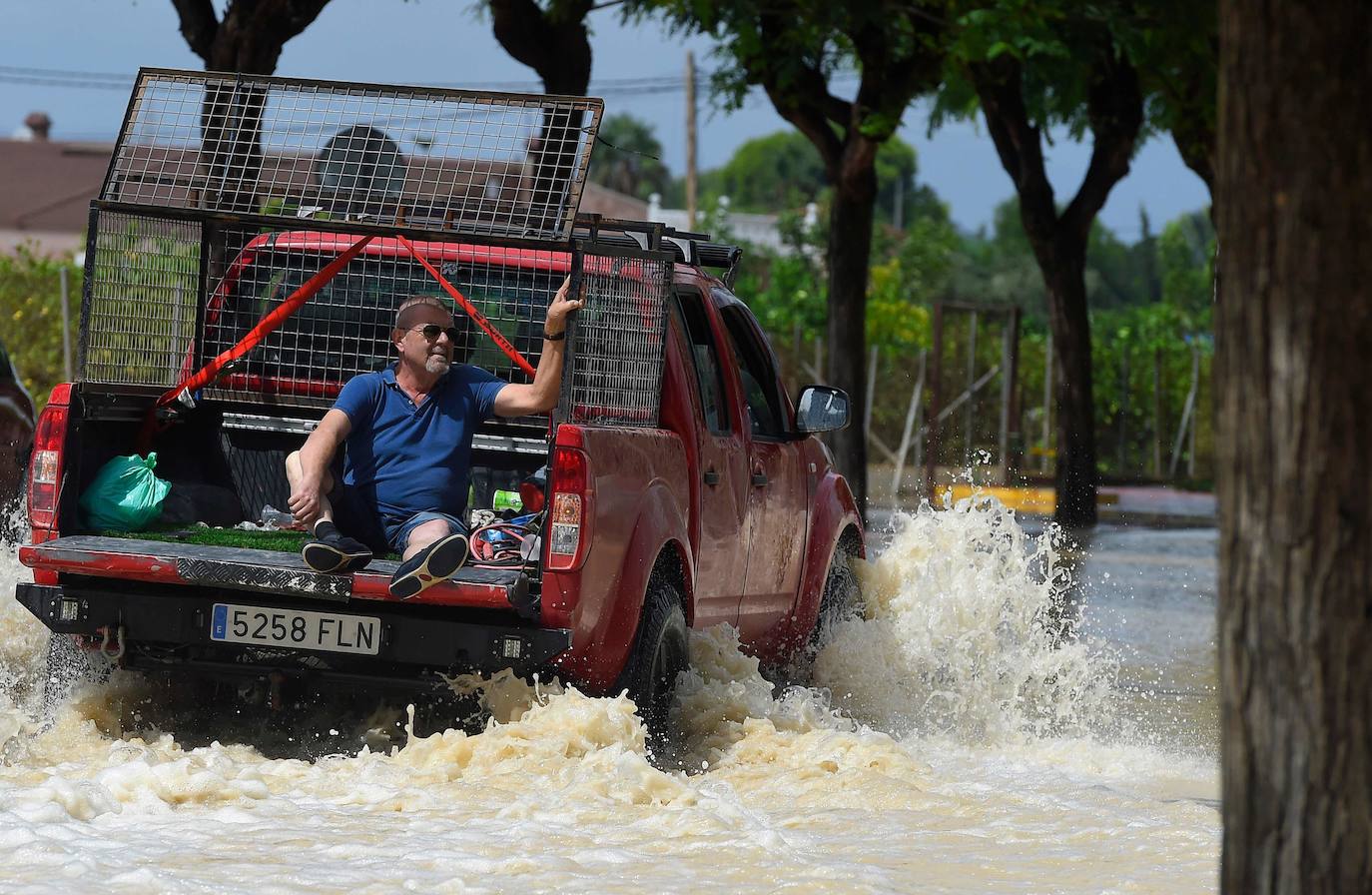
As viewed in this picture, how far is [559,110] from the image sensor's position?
283 inches

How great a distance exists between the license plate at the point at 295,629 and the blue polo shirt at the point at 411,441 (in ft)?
2.32

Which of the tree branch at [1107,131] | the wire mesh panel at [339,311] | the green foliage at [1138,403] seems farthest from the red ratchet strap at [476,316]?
the green foliage at [1138,403]

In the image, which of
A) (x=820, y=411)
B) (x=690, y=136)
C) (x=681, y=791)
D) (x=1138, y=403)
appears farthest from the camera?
(x=690, y=136)

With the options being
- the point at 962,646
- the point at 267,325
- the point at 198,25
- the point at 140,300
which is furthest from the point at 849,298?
the point at 267,325

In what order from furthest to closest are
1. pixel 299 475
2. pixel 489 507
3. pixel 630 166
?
pixel 630 166 → pixel 489 507 → pixel 299 475

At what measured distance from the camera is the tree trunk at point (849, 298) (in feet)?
58.1

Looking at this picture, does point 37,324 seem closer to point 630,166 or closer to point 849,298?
point 849,298

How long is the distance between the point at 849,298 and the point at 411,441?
11.1 meters

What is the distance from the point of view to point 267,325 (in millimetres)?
7441

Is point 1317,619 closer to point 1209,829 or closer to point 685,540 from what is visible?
point 1209,829

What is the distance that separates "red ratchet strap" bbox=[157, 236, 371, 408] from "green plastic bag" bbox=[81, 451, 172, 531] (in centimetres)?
45

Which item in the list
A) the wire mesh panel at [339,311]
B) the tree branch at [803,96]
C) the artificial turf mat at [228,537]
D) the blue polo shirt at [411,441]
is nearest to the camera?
the artificial turf mat at [228,537]

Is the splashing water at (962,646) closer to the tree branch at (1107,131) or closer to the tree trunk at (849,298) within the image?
the tree trunk at (849,298)

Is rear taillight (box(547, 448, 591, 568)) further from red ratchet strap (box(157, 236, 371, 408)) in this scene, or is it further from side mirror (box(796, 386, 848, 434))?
side mirror (box(796, 386, 848, 434))
